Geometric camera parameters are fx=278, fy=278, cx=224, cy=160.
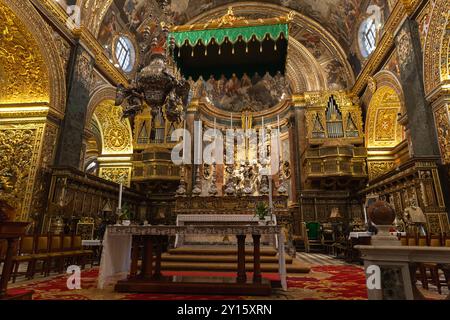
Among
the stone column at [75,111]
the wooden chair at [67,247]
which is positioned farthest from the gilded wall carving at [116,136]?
the wooden chair at [67,247]

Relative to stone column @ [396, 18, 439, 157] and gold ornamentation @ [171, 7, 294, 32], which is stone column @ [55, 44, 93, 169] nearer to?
gold ornamentation @ [171, 7, 294, 32]

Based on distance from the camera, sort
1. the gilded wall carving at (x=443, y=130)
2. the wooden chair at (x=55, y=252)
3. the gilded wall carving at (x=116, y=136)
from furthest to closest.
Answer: the gilded wall carving at (x=116, y=136) → the gilded wall carving at (x=443, y=130) → the wooden chair at (x=55, y=252)

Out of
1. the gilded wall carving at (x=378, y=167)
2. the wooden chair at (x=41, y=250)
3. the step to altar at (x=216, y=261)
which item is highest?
the gilded wall carving at (x=378, y=167)

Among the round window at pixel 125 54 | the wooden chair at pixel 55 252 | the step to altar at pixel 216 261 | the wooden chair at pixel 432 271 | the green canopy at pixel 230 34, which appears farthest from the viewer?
the round window at pixel 125 54

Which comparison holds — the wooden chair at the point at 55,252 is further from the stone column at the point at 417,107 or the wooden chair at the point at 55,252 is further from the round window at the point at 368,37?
the round window at the point at 368,37

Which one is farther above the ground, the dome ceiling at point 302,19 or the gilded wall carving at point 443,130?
the dome ceiling at point 302,19

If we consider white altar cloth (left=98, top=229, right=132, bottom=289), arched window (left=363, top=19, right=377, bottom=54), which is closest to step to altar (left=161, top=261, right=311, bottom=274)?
white altar cloth (left=98, top=229, right=132, bottom=289)

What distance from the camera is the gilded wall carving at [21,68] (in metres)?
7.70

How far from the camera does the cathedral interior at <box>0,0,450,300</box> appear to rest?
4.05m

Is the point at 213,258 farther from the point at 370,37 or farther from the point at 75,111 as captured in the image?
the point at 370,37

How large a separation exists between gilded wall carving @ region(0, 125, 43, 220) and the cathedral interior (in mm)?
39

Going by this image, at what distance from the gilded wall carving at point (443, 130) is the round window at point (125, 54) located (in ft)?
39.5

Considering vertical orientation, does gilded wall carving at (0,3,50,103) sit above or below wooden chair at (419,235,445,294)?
above
